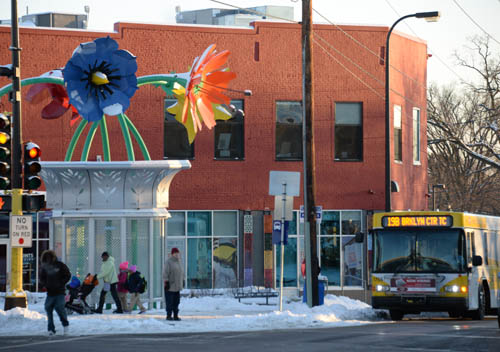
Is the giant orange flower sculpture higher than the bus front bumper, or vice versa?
the giant orange flower sculpture

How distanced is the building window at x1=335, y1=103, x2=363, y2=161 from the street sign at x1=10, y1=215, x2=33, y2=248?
19.3 m

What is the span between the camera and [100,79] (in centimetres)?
2444

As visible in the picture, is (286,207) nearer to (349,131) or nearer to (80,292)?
(80,292)

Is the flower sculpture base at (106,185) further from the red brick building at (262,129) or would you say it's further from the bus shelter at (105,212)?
the red brick building at (262,129)

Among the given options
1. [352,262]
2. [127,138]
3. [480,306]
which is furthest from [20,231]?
[352,262]

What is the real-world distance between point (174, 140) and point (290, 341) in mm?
20718

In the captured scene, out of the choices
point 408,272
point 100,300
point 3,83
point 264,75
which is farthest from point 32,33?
point 408,272

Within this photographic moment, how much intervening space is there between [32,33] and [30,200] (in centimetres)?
1595

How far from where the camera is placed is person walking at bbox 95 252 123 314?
81.2ft

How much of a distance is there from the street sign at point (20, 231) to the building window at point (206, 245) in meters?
15.8

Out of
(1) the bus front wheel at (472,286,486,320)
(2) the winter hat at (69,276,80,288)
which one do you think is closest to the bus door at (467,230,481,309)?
(1) the bus front wheel at (472,286,486,320)

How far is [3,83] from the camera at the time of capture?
36.5 metres

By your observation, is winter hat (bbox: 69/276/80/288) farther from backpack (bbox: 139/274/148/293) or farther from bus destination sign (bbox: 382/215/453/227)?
bus destination sign (bbox: 382/215/453/227)

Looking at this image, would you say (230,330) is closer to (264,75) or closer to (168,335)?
(168,335)
